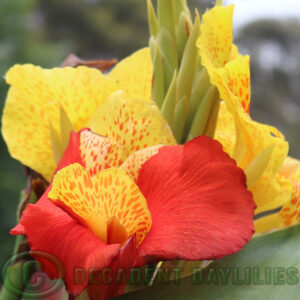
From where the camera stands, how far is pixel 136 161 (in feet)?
1.15

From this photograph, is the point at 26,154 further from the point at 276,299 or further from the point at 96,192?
the point at 276,299

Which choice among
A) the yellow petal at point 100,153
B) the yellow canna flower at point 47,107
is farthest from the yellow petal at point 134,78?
the yellow petal at point 100,153

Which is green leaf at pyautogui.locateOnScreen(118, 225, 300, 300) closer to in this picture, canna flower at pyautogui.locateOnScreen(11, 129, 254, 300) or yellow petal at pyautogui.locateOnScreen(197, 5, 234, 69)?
canna flower at pyautogui.locateOnScreen(11, 129, 254, 300)

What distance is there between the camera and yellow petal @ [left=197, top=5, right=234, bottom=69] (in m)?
0.39

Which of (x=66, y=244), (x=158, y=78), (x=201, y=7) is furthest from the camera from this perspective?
(x=201, y=7)

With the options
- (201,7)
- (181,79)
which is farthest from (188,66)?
(201,7)

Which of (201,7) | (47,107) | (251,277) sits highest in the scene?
Result: (201,7)

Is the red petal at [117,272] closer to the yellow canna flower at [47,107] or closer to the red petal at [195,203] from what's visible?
the red petal at [195,203]

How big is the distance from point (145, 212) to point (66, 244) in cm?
A: 6

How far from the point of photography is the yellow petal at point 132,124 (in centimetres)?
38

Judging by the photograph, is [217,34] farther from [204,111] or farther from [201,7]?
[201,7]

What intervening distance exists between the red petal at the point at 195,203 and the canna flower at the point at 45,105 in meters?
0.13

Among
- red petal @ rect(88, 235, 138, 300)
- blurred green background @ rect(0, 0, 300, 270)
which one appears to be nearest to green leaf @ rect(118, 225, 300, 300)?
red petal @ rect(88, 235, 138, 300)

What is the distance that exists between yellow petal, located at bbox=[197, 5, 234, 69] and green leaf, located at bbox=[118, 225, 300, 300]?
0.52ft
